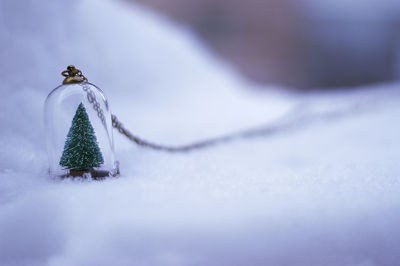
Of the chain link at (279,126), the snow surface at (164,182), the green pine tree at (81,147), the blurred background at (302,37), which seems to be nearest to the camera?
the snow surface at (164,182)

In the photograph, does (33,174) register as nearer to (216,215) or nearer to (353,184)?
(216,215)

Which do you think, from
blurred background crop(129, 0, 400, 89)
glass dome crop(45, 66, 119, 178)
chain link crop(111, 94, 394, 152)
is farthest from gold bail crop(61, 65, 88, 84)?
blurred background crop(129, 0, 400, 89)

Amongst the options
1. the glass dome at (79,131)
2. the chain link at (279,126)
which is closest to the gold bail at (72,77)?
the glass dome at (79,131)

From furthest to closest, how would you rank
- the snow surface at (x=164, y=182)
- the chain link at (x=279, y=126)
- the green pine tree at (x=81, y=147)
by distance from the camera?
the chain link at (x=279, y=126) → the green pine tree at (x=81, y=147) → the snow surface at (x=164, y=182)

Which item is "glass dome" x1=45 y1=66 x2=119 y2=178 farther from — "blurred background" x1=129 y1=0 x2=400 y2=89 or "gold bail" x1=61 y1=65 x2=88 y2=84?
"blurred background" x1=129 y1=0 x2=400 y2=89

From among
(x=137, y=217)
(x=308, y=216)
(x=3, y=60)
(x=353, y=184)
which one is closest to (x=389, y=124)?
(x=353, y=184)

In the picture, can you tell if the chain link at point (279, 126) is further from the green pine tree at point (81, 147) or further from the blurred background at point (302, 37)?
the blurred background at point (302, 37)

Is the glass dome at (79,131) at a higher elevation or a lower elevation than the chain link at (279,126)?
lower

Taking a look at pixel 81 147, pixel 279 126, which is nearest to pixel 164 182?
pixel 81 147
